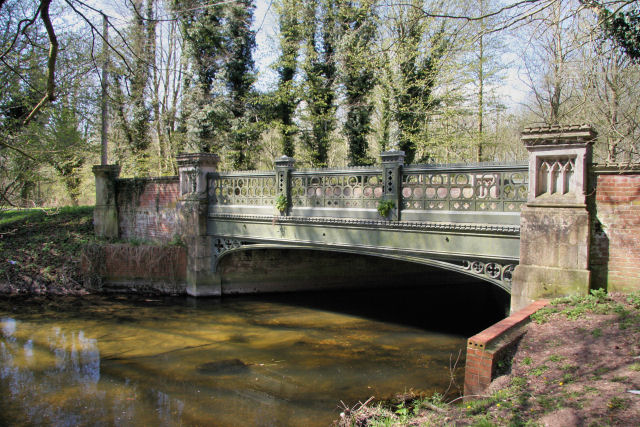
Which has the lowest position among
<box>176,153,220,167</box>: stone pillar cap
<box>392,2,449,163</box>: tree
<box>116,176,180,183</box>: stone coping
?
<box>116,176,180,183</box>: stone coping

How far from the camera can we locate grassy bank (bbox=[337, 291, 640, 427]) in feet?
11.6

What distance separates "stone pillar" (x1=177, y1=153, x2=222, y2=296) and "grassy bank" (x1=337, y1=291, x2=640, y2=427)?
25.0 ft

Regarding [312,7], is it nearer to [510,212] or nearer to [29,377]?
[510,212]

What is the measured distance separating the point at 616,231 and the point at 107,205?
46.1 feet

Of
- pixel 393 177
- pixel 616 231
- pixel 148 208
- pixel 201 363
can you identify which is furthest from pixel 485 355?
pixel 148 208

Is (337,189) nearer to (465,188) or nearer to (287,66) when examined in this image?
(465,188)

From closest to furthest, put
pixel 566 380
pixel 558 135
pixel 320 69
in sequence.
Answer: pixel 566 380, pixel 558 135, pixel 320 69

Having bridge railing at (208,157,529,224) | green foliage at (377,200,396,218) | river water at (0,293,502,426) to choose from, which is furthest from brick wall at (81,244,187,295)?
green foliage at (377,200,396,218)

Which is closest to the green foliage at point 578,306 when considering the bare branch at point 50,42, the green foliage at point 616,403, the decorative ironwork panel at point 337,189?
the green foliage at point 616,403

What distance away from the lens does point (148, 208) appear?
13.9 meters

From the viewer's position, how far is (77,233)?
48.6 ft

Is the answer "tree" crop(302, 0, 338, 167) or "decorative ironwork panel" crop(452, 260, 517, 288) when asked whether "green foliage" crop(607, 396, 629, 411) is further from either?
"tree" crop(302, 0, 338, 167)

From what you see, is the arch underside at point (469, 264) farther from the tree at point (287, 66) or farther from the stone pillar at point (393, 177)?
the tree at point (287, 66)

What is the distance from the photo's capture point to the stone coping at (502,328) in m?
4.96
